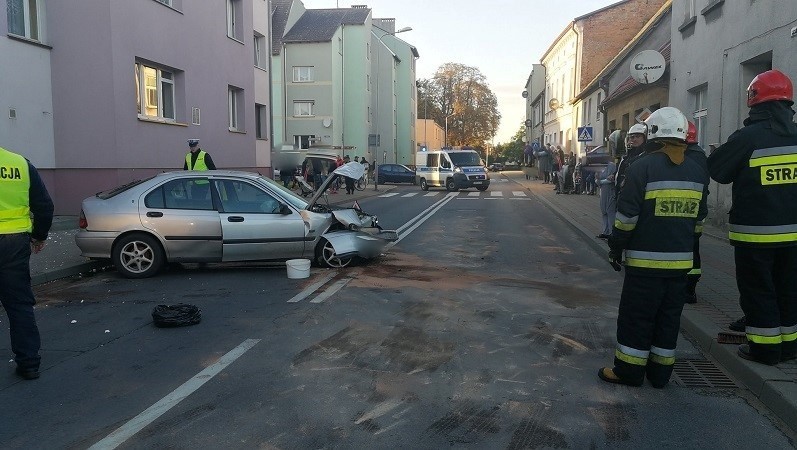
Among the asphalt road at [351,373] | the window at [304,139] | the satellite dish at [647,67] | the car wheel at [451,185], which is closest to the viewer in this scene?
the asphalt road at [351,373]

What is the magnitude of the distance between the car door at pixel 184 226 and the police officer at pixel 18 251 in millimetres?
3971

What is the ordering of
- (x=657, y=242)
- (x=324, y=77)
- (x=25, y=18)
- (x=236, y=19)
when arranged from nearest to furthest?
(x=657, y=242) → (x=25, y=18) → (x=236, y=19) → (x=324, y=77)

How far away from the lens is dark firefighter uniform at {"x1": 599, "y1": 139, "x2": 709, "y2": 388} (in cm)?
449

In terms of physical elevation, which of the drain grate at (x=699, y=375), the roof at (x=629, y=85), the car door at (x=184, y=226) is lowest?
the drain grate at (x=699, y=375)

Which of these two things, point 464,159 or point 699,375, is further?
point 464,159

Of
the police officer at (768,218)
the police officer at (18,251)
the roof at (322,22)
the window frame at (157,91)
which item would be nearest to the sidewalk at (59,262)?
the police officer at (18,251)

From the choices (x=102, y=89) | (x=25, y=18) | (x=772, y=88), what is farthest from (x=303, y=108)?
(x=772, y=88)

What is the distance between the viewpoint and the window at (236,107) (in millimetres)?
→ 22578

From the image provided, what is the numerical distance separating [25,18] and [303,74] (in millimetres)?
32786

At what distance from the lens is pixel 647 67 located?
43.7 ft

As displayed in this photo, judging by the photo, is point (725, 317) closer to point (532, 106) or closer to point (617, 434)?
point (617, 434)

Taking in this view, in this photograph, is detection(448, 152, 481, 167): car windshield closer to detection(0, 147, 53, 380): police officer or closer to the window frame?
the window frame

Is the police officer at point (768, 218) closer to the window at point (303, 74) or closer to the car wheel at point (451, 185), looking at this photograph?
the car wheel at point (451, 185)

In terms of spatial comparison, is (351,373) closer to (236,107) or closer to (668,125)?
(668,125)
